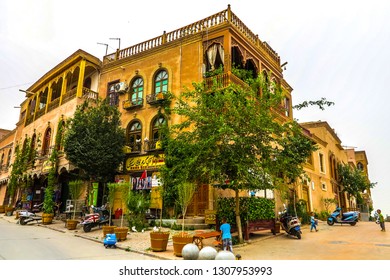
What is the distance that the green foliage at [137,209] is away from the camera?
12.1 m

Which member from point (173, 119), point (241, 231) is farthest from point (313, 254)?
point (173, 119)

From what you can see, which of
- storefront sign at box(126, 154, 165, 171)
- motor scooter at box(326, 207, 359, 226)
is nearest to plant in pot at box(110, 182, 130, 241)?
storefront sign at box(126, 154, 165, 171)

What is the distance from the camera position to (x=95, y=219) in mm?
12992

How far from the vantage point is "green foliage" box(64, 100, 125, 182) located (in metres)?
14.8

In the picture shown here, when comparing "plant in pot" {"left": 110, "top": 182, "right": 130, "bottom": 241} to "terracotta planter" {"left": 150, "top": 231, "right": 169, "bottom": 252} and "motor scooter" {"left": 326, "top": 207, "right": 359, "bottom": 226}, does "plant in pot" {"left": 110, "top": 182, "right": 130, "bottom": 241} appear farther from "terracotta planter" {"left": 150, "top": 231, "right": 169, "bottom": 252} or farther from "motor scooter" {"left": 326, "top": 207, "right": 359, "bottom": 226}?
"motor scooter" {"left": 326, "top": 207, "right": 359, "bottom": 226}

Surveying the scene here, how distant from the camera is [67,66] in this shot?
2144 centimetres

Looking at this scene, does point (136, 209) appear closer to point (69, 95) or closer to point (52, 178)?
point (52, 178)

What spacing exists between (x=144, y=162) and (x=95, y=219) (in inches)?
176

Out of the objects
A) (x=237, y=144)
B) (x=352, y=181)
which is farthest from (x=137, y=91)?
(x=352, y=181)

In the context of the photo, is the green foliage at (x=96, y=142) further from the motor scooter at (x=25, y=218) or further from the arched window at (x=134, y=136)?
the motor scooter at (x=25, y=218)

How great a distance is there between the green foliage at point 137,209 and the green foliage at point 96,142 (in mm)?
3960

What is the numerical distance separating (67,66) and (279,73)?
1560 centimetres
